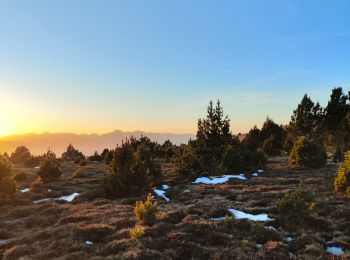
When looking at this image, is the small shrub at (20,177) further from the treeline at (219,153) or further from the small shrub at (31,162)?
the small shrub at (31,162)

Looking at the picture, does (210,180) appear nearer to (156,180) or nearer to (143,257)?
(156,180)

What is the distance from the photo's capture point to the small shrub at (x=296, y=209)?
17.3m

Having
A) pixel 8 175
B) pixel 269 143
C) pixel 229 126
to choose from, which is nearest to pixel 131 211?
pixel 8 175

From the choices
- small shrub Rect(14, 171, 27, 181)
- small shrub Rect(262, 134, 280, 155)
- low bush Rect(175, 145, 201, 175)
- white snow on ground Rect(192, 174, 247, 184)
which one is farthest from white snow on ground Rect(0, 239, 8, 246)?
small shrub Rect(262, 134, 280, 155)

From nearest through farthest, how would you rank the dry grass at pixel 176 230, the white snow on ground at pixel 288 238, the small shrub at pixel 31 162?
the dry grass at pixel 176 230
the white snow on ground at pixel 288 238
the small shrub at pixel 31 162

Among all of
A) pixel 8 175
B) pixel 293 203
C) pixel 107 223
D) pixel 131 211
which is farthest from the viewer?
pixel 8 175

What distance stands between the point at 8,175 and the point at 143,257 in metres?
19.8

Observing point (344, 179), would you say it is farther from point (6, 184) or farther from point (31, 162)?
point (31, 162)

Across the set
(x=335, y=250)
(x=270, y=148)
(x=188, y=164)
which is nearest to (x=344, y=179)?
(x=335, y=250)

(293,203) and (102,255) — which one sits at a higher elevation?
(293,203)

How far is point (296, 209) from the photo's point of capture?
1744 centimetres

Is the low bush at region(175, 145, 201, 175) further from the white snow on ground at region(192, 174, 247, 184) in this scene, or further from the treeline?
the white snow on ground at region(192, 174, 247, 184)

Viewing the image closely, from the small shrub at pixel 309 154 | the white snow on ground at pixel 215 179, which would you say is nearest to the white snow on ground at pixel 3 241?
the white snow on ground at pixel 215 179

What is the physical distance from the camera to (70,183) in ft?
126
